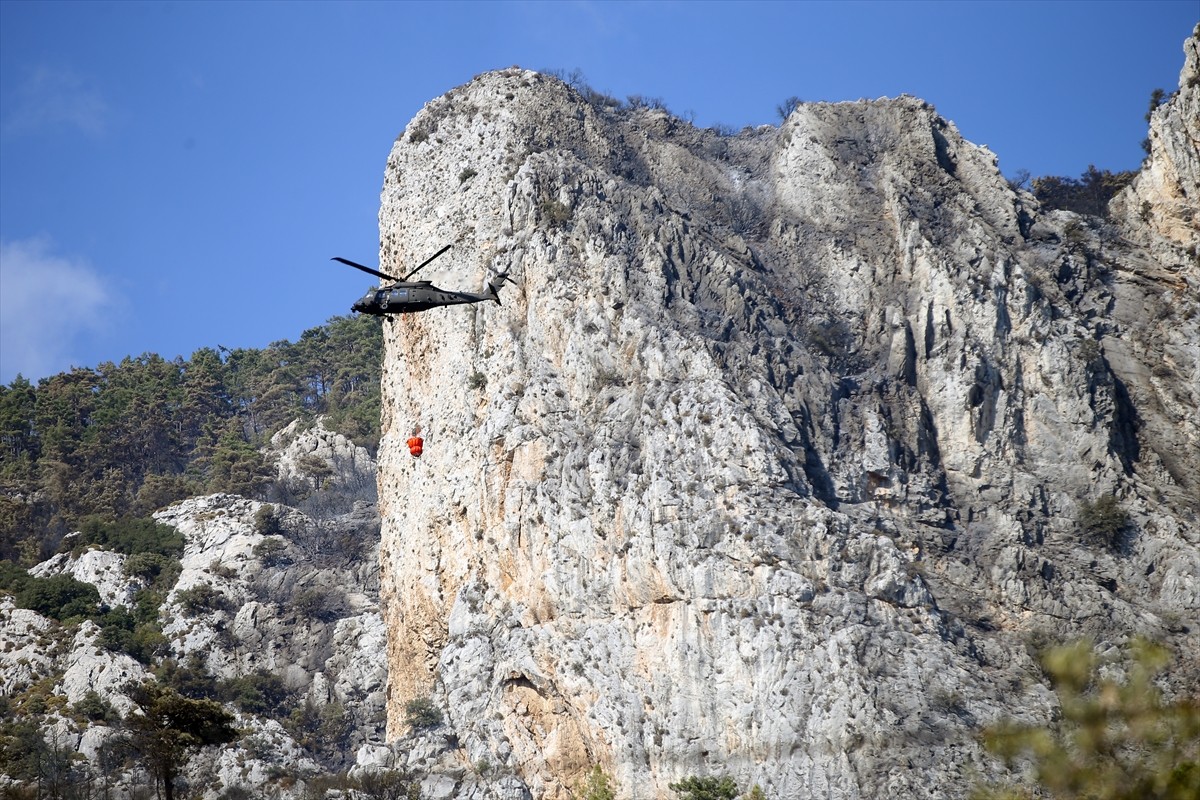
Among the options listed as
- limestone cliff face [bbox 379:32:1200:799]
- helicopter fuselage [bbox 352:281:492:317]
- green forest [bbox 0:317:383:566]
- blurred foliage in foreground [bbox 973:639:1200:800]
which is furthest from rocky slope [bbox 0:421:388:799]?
blurred foliage in foreground [bbox 973:639:1200:800]

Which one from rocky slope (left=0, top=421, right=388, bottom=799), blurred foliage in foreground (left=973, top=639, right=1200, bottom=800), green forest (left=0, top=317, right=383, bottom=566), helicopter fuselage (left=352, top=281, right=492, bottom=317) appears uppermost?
green forest (left=0, top=317, right=383, bottom=566)

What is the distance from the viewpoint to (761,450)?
45906 mm

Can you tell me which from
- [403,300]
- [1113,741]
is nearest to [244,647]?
[403,300]

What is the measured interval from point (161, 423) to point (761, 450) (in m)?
65.7

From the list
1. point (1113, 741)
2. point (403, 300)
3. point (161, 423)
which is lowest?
point (1113, 741)

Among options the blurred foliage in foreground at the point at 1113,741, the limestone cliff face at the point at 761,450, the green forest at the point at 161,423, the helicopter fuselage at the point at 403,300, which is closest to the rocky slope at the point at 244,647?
the green forest at the point at 161,423

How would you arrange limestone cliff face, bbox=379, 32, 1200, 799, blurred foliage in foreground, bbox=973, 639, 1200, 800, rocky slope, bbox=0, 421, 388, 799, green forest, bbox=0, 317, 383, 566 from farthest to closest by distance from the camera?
green forest, bbox=0, 317, 383, 566
rocky slope, bbox=0, 421, 388, 799
limestone cliff face, bbox=379, 32, 1200, 799
blurred foliage in foreground, bbox=973, 639, 1200, 800

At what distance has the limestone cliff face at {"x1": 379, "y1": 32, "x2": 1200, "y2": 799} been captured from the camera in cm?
4244

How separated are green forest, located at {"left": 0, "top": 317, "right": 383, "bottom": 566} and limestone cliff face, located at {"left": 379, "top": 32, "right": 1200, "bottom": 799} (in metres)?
33.3

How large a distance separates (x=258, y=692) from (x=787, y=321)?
31.1m

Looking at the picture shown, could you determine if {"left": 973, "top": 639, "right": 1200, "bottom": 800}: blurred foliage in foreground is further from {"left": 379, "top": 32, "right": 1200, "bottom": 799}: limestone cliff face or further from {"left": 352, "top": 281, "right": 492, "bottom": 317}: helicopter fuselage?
{"left": 352, "top": 281, "right": 492, "bottom": 317}: helicopter fuselage

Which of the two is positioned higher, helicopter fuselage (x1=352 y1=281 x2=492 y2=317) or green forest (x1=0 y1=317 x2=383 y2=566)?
green forest (x1=0 y1=317 x2=383 y2=566)

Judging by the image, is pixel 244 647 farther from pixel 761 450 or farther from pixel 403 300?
pixel 761 450

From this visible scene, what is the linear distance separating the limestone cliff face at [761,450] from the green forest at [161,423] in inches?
1312
